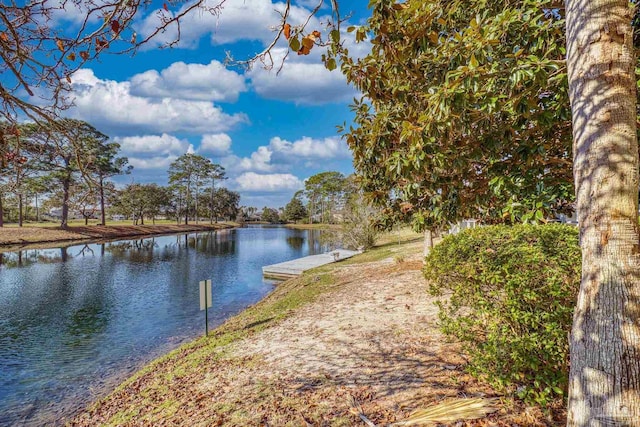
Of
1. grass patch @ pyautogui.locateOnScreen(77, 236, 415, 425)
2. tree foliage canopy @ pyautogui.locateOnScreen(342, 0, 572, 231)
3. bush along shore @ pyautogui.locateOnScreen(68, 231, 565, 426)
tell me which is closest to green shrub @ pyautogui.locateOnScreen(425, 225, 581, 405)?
bush along shore @ pyautogui.locateOnScreen(68, 231, 565, 426)

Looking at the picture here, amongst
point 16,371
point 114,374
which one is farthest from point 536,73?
point 16,371

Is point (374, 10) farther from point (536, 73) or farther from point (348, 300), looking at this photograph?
point (348, 300)

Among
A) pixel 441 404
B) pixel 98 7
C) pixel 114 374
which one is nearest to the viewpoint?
pixel 98 7

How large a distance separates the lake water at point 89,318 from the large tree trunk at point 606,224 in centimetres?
642

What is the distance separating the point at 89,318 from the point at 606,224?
39.1ft

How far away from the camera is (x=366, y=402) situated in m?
3.02

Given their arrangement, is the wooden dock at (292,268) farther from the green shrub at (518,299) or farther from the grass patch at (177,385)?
the green shrub at (518,299)

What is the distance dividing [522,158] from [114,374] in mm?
7480

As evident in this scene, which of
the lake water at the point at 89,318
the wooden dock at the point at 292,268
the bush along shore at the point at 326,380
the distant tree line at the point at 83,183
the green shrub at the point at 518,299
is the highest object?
the distant tree line at the point at 83,183

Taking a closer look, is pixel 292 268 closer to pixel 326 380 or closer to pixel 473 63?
pixel 326 380

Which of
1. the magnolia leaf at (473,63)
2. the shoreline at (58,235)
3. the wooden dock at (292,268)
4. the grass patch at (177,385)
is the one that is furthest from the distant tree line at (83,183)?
the wooden dock at (292,268)

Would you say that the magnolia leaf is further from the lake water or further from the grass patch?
the lake water

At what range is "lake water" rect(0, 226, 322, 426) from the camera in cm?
567

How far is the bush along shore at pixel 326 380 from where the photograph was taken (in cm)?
274
